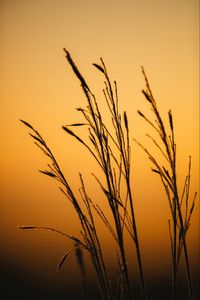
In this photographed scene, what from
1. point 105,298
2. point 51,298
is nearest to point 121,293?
point 105,298

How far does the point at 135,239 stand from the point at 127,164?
24 cm

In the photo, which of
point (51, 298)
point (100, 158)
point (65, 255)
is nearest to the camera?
point (100, 158)

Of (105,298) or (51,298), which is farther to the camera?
(51,298)

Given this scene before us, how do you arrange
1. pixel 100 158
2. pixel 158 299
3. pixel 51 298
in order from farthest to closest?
pixel 51 298, pixel 158 299, pixel 100 158

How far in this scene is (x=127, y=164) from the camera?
1362 mm

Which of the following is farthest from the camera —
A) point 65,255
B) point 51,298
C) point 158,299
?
point 51,298

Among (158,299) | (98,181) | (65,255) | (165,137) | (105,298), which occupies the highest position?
(165,137)

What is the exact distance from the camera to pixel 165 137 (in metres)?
1.36

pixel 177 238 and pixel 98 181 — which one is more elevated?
pixel 98 181

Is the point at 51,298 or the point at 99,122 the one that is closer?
the point at 99,122

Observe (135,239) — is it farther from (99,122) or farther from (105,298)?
(99,122)

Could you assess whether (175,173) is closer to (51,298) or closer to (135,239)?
(135,239)

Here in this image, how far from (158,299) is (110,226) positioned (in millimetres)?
2723

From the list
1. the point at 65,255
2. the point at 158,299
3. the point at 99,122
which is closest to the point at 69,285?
the point at 158,299
